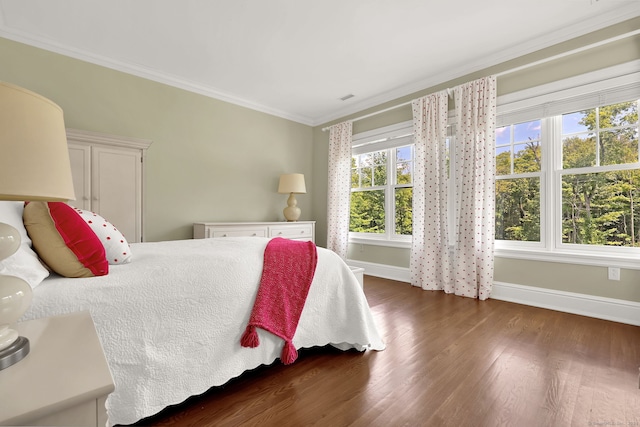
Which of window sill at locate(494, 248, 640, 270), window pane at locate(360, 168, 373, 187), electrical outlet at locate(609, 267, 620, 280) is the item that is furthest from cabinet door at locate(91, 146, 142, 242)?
electrical outlet at locate(609, 267, 620, 280)

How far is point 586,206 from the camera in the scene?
108 inches

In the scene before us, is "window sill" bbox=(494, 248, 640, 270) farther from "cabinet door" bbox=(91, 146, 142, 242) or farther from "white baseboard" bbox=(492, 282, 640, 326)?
"cabinet door" bbox=(91, 146, 142, 242)

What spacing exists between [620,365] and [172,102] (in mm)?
4624

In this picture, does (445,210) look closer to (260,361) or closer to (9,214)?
(260,361)

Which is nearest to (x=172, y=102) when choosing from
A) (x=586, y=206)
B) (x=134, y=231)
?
(x=134, y=231)

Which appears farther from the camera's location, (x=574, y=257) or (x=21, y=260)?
(x=574, y=257)

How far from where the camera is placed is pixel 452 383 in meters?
1.57

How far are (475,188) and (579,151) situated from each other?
0.92 meters

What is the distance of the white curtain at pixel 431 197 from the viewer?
345 centimetres

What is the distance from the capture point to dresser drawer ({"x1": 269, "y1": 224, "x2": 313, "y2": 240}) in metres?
4.11

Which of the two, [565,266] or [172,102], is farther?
[172,102]

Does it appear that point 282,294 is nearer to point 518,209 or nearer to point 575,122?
point 518,209

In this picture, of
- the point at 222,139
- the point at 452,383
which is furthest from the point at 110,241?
the point at 222,139

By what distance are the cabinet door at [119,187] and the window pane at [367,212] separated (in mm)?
2969
